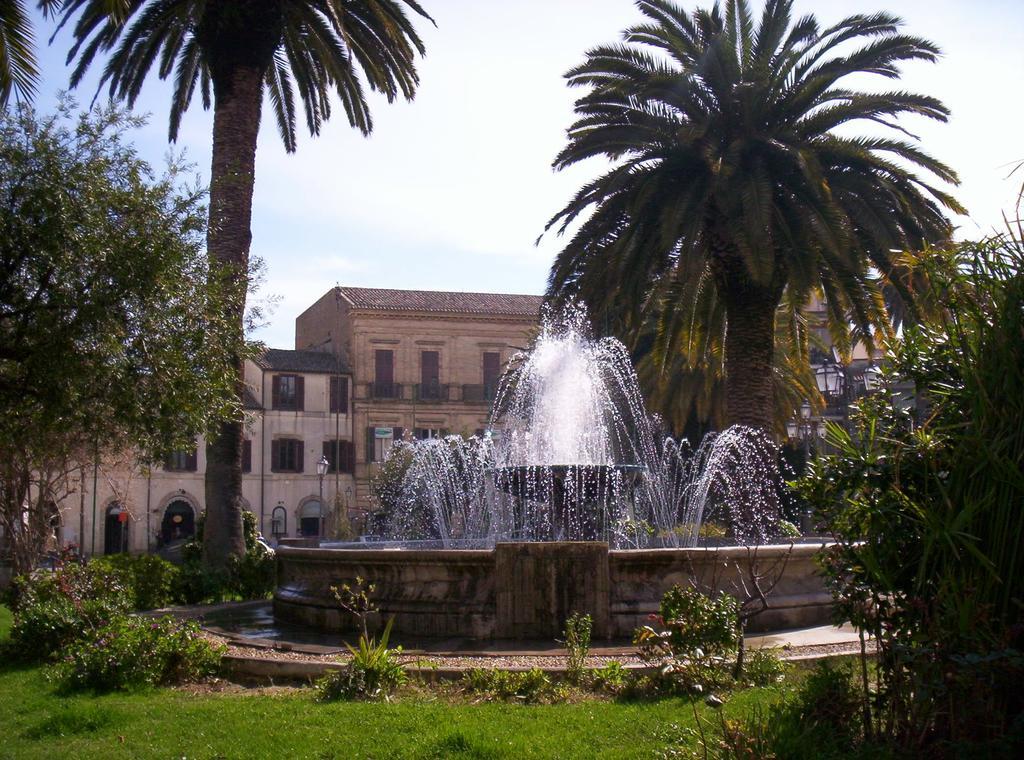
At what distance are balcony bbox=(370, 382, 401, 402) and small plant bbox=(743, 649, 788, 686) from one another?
46.9m

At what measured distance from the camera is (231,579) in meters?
15.7

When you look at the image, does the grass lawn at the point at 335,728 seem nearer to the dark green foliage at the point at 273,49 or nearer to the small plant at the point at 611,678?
the small plant at the point at 611,678

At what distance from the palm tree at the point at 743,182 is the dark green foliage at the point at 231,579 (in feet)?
20.8

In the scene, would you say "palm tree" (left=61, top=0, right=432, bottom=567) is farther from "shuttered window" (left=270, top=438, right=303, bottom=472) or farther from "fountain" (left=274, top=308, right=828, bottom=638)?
"shuttered window" (left=270, top=438, right=303, bottom=472)

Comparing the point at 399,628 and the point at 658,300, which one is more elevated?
the point at 658,300

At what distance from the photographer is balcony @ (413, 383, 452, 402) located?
54.4 meters

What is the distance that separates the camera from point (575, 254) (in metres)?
17.3

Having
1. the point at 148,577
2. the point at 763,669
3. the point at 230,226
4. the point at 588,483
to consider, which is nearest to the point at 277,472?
the point at 230,226

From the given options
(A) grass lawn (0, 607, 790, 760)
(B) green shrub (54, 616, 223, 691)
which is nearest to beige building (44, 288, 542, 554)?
(B) green shrub (54, 616, 223, 691)

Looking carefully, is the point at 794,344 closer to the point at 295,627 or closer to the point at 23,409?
the point at 295,627

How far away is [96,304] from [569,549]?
444 centimetres

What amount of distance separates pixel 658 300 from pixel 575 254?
2.15m

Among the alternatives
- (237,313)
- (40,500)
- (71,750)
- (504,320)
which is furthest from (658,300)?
(504,320)

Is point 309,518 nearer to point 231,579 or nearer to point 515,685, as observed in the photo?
point 231,579
